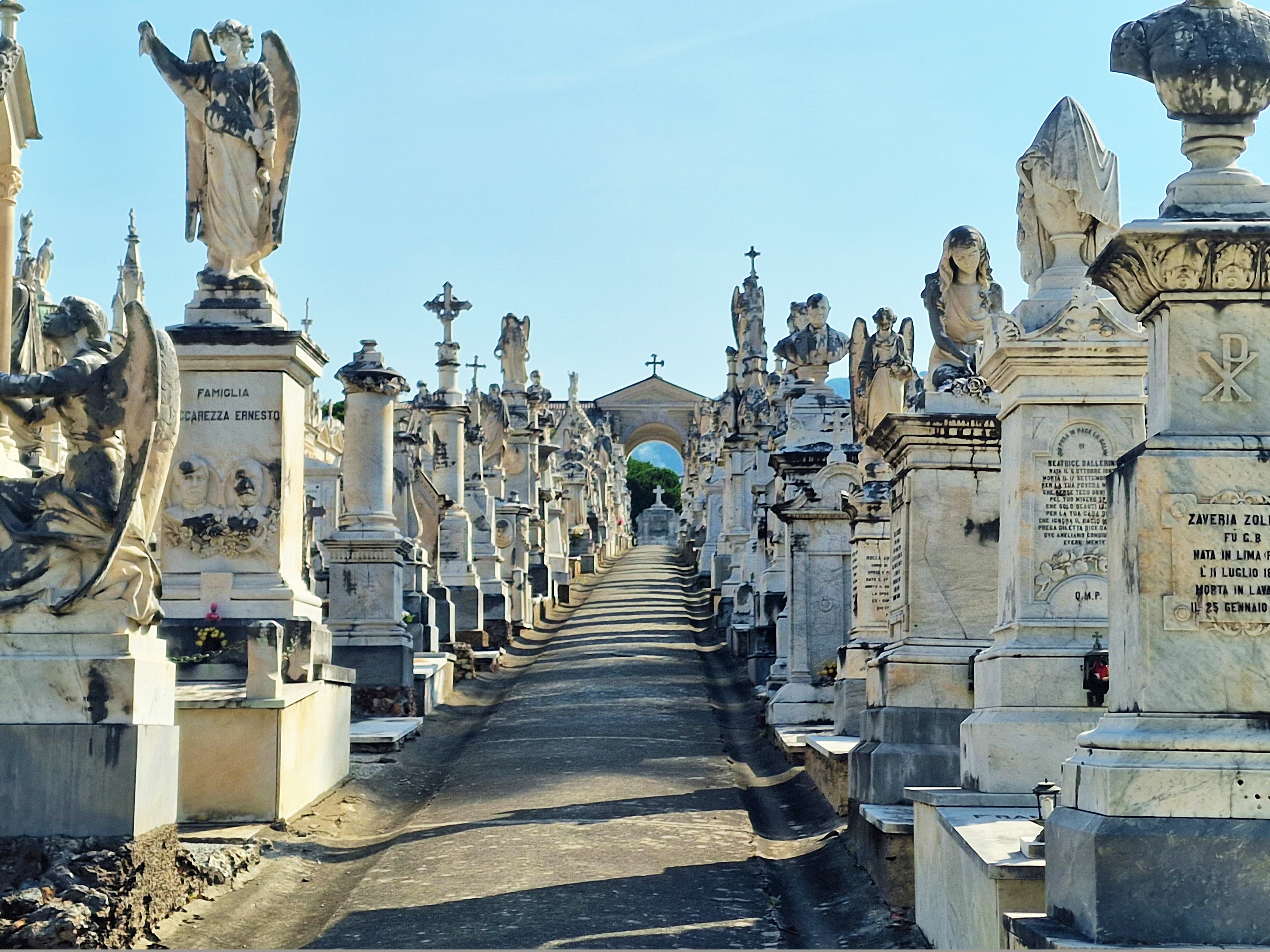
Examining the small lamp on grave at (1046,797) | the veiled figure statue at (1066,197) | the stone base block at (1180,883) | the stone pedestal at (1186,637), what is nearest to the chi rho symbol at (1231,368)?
the stone pedestal at (1186,637)

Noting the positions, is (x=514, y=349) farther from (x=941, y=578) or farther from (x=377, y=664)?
(x=941, y=578)

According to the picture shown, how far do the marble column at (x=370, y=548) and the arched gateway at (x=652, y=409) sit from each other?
10090cm

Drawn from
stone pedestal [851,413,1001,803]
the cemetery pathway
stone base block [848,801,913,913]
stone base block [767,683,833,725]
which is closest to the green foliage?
stone base block [767,683,833,725]

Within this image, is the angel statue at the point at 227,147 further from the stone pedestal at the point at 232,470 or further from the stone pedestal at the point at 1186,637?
the stone pedestal at the point at 1186,637

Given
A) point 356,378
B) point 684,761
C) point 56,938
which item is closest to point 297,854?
point 56,938

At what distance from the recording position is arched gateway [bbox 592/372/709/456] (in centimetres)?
12175

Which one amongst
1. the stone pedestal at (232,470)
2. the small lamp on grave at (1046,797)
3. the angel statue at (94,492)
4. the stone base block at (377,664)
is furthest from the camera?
the stone base block at (377,664)

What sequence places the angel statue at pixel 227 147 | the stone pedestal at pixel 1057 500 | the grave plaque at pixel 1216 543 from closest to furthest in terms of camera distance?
the grave plaque at pixel 1216 543, the stone pedestal at pixel 1057 500, the angel statue at pixel 227 147

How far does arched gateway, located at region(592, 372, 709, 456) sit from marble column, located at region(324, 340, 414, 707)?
101 metres

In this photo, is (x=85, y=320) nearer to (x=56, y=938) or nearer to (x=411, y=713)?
(x=56, y=938)

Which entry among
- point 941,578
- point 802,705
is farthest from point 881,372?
point 941,578

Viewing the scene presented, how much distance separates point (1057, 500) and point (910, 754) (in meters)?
2.47

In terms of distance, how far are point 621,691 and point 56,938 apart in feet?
42.9

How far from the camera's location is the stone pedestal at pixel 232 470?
12.3 meters
